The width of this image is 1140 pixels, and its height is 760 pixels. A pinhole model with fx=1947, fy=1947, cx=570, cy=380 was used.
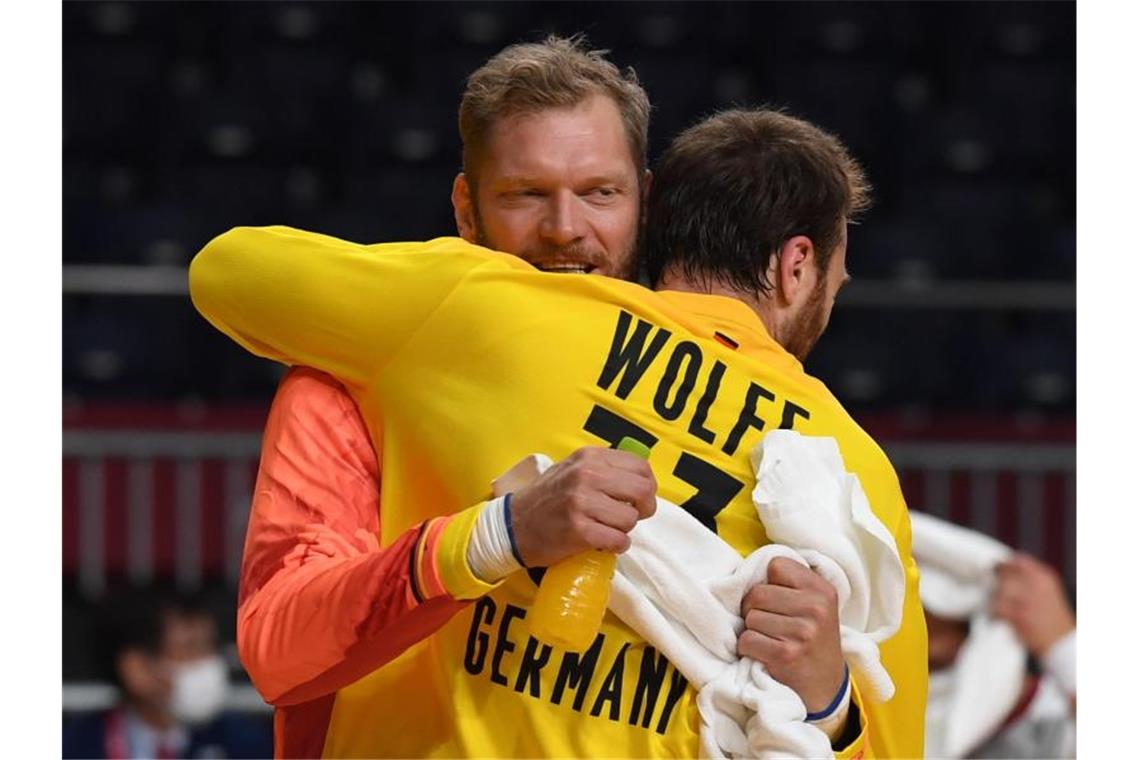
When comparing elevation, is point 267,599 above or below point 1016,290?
below

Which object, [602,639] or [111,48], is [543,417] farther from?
[111,48]

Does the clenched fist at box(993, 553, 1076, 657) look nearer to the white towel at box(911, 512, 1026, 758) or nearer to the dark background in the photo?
the white towel at box(911, 512, 1026, 758)

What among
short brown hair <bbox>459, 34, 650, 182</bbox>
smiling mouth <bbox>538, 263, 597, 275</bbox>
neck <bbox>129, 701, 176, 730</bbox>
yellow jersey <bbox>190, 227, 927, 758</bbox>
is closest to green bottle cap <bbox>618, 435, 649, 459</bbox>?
yellow jersey <bbox>190, 227, 927, 758</bbox>

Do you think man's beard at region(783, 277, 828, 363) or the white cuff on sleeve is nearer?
the white cuff on sleeve

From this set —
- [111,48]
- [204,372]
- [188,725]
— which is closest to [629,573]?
[188,725]

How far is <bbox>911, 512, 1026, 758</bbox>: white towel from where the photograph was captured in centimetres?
531

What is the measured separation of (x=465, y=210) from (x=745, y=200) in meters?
0.43

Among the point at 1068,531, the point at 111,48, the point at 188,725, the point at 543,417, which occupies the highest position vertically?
the point at 111,48

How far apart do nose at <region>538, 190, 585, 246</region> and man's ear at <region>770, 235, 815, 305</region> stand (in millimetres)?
251

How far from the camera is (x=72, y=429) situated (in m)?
6.91

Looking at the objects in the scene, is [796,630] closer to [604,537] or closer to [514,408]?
[604,537]

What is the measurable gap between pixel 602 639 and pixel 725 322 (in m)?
0.40

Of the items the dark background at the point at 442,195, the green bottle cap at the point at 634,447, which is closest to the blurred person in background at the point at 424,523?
the green bottle cap at the point at 634,447

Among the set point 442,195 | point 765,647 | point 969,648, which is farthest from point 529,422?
point 442,195
